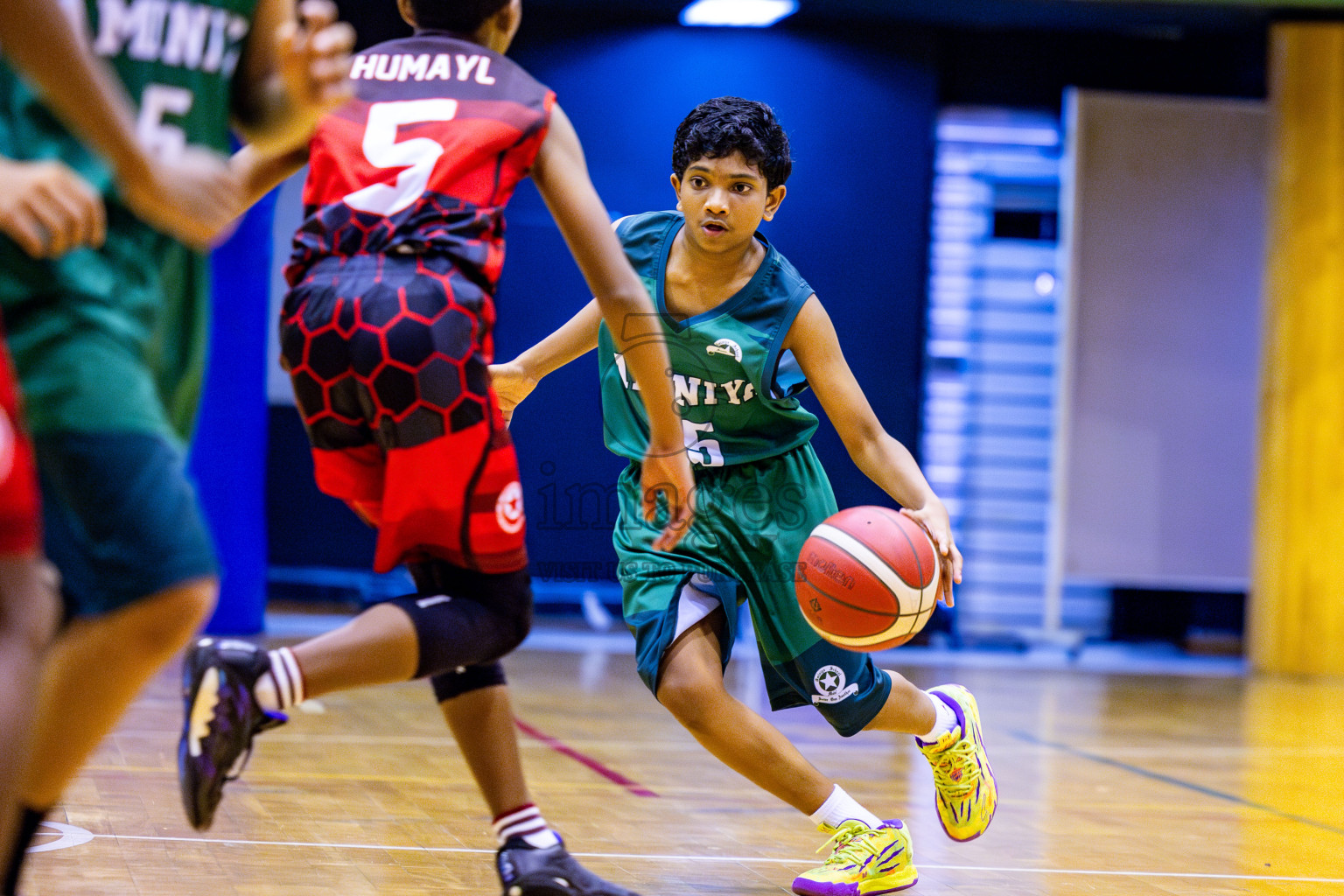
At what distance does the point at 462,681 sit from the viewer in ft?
7.18

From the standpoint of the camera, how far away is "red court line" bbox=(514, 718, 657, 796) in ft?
12.8

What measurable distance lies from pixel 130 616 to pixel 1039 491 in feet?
26.0

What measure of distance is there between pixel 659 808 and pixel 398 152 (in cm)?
210

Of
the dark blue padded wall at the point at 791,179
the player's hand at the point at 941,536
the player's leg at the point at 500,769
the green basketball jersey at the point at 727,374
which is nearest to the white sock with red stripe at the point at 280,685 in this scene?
the player's leg at the point at 500,769

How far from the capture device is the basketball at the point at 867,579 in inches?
108

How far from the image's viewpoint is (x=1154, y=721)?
602cm

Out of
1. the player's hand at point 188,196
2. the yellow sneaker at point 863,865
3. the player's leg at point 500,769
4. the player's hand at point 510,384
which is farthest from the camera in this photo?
the player's hand at point 510,384

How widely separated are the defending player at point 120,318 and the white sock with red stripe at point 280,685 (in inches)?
7.2

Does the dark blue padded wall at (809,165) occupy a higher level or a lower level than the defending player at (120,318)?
higher

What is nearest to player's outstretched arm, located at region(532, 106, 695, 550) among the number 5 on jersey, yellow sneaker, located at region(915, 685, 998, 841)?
the number 5 on jersey

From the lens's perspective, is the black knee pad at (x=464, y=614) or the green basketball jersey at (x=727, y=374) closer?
the black knee pad at (x=464, y=614)

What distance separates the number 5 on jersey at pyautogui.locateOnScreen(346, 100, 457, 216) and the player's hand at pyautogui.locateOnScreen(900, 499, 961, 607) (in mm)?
1243

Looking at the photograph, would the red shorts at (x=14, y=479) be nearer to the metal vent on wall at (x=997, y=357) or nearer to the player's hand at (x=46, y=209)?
the player's hand at (x=46, y=209)

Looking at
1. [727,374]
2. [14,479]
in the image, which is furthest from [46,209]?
[727,374]
